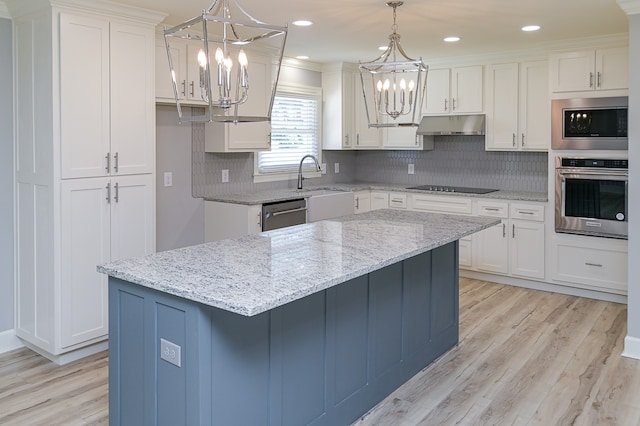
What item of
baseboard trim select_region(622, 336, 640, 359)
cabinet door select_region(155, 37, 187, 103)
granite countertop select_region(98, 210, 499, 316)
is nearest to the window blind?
cabinet door select_region(155, 37, 187, 103)

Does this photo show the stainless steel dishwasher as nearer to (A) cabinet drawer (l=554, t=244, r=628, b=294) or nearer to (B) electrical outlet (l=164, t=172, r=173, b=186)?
(B) electrical outlet (l=164, t=172, r=173, b=186)

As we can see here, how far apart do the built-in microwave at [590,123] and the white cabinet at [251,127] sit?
2.63 m

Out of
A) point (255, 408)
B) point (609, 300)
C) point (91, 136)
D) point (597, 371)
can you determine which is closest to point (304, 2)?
point (91, 136)

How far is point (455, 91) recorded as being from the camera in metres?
5.84

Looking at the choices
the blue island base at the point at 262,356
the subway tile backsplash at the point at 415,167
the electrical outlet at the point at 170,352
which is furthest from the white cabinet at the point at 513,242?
the electrical outlet at the point at 170,352

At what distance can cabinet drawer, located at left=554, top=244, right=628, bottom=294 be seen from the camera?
4.82 m

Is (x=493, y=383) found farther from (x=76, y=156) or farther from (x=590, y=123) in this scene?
(x=76, y=156)

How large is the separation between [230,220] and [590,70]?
3401mm

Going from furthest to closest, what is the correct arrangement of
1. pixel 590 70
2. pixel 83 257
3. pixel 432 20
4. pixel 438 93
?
pixel 438 93 < pixel 590 70 < pixel 432 20 < pixel 83 257

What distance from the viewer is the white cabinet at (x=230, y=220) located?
15.6ft

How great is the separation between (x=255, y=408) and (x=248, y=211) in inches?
104

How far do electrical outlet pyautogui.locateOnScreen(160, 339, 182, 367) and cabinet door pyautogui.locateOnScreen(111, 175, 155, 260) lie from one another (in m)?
1.85

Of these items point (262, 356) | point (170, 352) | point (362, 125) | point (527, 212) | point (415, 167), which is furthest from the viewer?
point (415, 167)

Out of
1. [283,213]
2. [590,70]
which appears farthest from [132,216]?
[590,70]
